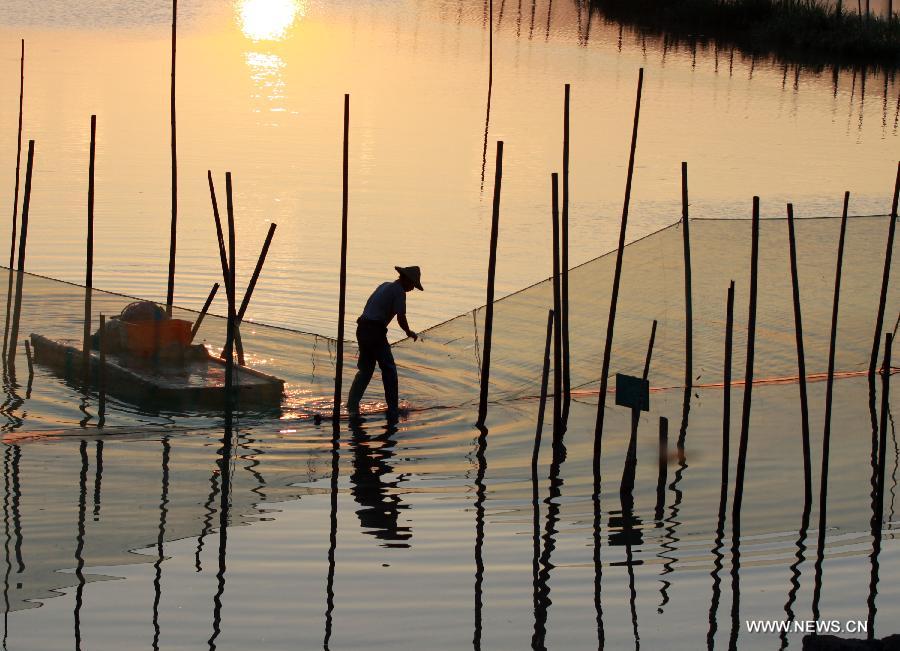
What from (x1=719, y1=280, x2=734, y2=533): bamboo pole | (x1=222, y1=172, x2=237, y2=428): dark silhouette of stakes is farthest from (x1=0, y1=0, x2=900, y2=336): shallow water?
(x1=719, y1=280, x2=734, y2=533): bamboo pole

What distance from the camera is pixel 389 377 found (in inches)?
356

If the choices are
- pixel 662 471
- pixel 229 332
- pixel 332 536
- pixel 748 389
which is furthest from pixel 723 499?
pixel 229 332

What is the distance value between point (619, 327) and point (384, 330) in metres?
1.47

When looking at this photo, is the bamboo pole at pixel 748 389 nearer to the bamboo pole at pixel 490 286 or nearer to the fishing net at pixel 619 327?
the bamboo pole at pixel 490 286

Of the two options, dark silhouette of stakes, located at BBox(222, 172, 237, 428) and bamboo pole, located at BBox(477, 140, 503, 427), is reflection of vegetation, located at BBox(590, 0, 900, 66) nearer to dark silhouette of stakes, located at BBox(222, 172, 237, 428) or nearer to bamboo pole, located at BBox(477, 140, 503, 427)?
bamboo pole, located at BBox(477, 140, 503, 427)

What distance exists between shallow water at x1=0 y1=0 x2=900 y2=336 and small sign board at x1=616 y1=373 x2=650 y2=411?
4048 millimetres

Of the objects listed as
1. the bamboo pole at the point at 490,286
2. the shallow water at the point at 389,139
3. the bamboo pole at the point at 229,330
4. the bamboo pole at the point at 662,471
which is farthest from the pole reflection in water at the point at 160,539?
the shallow water at the point at 389,139

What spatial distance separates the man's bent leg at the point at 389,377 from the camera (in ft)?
29.6

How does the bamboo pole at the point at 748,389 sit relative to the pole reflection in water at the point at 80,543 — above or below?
above

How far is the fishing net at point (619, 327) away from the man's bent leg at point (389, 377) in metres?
0.15

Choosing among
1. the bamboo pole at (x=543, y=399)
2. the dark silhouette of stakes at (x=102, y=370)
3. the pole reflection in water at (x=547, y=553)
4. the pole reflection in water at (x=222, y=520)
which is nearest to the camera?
the pole reflection in water at (x=222, y=520)

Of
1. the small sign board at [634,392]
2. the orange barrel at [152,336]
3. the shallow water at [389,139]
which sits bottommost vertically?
the shallow water at [389,139]

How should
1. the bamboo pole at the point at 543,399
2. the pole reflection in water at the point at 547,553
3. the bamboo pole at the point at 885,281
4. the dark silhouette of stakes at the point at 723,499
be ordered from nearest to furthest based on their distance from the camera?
the pole reflection in water at the point at 547,553 < the dark silhouette of stakes at the point at 723,499 < the bamboo pole at the point at 543,399 < the bamboo pole at the point at 885,281

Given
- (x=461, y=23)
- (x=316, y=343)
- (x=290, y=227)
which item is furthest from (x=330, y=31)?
(x=316, y=343)
